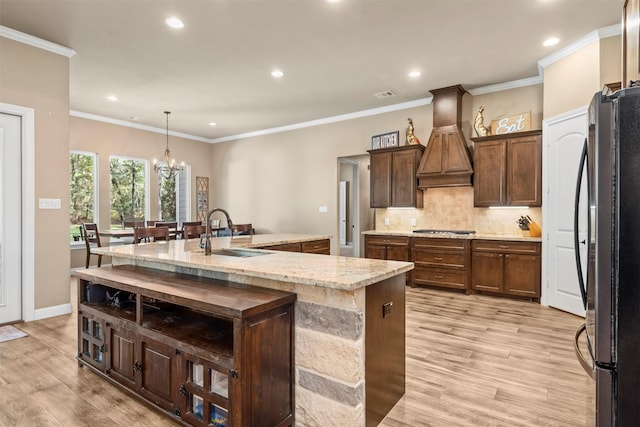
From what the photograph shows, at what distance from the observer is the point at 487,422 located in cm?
196

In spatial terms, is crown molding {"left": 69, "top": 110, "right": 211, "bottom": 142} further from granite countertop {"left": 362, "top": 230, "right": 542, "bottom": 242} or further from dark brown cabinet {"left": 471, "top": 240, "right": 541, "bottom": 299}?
dark brown cabinet {"left": 471, "top": 240, "right": 541, "bottom": 299}

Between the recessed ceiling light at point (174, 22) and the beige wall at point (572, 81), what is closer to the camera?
the recessed ceiling light at point (174, 22)

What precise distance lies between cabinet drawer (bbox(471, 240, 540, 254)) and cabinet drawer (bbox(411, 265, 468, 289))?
0.42 m

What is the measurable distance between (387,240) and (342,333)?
12.8 feet

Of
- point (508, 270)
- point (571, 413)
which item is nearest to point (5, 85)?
point (571, 413)

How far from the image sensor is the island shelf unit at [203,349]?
166 centimetres

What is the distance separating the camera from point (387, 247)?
5555 millimetres

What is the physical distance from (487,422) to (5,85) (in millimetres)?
5115

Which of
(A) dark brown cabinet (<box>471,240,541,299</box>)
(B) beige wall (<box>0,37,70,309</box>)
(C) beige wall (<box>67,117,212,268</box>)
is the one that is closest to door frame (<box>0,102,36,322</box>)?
(B) beige wall (<box>0,37,70,309</box>)

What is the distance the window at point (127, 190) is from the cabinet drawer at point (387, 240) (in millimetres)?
4964

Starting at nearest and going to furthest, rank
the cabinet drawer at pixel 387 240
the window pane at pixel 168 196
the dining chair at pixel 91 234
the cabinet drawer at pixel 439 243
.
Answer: the cabinet drawer at pixel 439 243 < the cabinet drawer at pixel 387 240 < the dining chair at pixel 91 234 < the window pane at pixel 168 196

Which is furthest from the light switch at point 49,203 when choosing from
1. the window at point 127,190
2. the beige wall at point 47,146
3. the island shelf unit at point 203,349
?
the window at point 127,190

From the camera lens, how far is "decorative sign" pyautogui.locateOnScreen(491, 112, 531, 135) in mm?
4770

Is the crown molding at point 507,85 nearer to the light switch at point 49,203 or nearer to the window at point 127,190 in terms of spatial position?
the light switch at point 49,203
